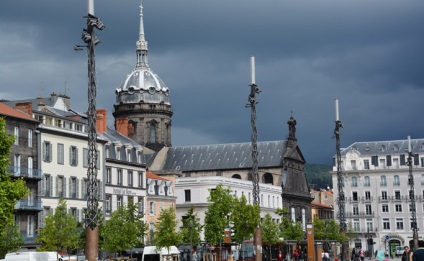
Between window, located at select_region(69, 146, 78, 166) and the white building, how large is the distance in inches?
2591

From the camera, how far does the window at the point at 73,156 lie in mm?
77069

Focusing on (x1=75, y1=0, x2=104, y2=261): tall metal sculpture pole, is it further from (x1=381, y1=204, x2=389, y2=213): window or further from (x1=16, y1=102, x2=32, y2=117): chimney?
(x1=381, y1=204, x2=389, y2=213): window

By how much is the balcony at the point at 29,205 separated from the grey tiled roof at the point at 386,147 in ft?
251

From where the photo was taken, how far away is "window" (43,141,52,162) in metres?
73.5

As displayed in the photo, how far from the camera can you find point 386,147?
136 m

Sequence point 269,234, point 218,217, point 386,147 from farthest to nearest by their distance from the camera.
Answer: point 386,147 < point 269,234 < point 218,217

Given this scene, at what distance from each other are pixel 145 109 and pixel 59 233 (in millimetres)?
75840

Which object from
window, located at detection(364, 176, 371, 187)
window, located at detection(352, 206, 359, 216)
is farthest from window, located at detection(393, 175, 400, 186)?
window, located at detection(352, 206, 359, 216)

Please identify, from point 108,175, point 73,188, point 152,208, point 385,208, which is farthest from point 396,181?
point 73,188

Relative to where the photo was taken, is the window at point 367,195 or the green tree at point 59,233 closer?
the green tree at point 59,233

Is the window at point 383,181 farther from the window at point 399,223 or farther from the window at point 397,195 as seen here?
the window at point 399,223

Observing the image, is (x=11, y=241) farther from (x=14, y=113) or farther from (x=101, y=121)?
(x=101, y=121)

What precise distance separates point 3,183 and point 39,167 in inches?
1040

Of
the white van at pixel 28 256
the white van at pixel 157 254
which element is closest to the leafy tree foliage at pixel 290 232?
the white van at pixel 157 254
